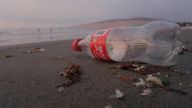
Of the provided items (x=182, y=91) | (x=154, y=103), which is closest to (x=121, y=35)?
(x=182, y=91)

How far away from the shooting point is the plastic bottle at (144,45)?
153 centimetres

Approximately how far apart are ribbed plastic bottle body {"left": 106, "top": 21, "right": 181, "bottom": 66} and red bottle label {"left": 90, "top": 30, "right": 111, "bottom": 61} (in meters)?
0.03

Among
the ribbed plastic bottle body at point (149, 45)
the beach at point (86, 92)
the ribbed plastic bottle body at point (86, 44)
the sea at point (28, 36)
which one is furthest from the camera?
the sea at point (28, 36)

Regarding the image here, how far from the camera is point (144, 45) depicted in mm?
1525

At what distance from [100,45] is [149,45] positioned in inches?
14.9

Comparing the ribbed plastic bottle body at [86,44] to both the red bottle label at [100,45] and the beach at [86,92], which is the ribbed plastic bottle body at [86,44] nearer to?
the red bottle label at [100,45]

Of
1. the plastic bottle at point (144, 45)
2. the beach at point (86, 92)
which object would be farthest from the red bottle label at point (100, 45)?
the beach at point (86, 92)

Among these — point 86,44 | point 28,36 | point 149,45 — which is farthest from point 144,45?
point 28,36

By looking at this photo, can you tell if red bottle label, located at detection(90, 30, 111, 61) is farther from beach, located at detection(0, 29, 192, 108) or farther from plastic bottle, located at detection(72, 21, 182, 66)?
beach, located at detection(0, 29, 192, 108)

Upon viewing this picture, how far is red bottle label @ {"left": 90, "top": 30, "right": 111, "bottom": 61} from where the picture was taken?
160 centimetres

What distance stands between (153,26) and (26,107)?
1.16m

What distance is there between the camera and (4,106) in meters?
0.87

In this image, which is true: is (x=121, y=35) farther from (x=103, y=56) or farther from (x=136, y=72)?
(x=136, y=72)

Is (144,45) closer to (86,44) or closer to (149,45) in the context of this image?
(149,45)
